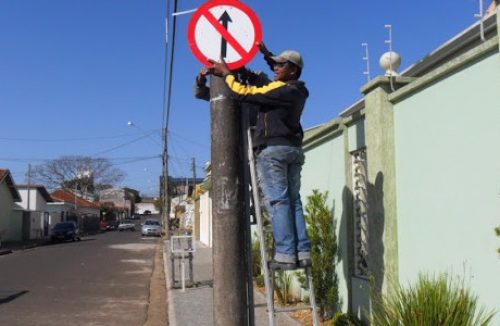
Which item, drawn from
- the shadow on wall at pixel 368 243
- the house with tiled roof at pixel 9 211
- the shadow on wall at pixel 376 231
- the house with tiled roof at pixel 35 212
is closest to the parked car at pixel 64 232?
the house with tiled roof at pixel 9 211

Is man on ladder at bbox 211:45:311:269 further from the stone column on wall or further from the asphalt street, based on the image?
the asphalt street

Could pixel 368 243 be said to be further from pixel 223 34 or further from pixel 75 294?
pixel 75 294

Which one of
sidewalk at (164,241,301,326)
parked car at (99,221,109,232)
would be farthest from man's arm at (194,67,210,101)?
parked car at (99,221,109,232)

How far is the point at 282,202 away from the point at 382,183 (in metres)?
1.50

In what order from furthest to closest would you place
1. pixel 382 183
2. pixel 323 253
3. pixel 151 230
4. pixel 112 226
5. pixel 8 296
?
pixel 112 226 → pixel 151 230 → pixel 8 296 → pixel 323 253 → pixel 382 183

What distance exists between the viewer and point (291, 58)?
15.7 feet

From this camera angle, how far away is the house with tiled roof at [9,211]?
42.1m

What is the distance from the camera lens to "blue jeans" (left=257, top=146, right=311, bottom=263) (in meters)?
4.54

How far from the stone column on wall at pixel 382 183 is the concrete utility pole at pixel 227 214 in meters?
1.94

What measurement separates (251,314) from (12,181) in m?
44.3

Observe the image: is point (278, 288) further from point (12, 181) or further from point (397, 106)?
point (12, 181)

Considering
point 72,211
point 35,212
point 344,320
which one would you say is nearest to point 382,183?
point 344,320

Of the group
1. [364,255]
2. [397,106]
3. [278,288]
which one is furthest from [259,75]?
[278,288]

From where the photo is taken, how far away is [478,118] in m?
4.14
